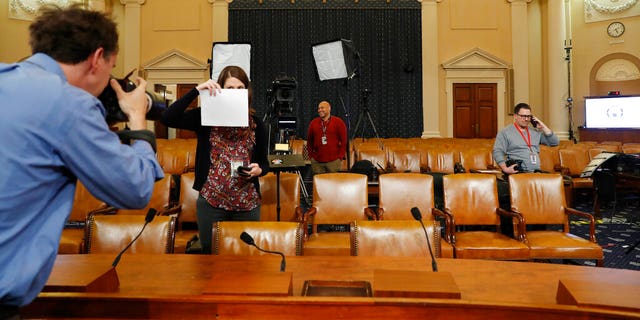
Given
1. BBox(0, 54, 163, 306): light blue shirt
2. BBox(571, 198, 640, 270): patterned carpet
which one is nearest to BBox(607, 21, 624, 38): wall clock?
BBox(571, 198, 640, 270): patterned carpet

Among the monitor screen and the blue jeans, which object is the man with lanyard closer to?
the blue jeans

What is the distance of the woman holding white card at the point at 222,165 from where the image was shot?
229 centimetres

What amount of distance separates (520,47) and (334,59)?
29.4 ft

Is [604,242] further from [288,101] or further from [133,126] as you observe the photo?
[133,126]

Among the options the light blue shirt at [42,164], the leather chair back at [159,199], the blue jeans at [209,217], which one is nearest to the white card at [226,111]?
the blue jeans at [209,217]

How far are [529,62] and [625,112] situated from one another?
9.08ft

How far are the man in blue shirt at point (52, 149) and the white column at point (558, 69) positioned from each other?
37.9 ft

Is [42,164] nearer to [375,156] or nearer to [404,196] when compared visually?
[404,196]

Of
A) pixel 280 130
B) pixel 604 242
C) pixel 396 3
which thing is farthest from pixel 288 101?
pixel 396 3

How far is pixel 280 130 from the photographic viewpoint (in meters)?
4.57

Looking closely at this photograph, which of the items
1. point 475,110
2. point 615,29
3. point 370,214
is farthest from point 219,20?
point 615,29

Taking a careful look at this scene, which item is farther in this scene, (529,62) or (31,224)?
(529,62)

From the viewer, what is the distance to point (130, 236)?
89.7 inches

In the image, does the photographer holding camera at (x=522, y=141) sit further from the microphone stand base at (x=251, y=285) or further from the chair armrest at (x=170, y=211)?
the microphone stand base at (x=251, y=285)
